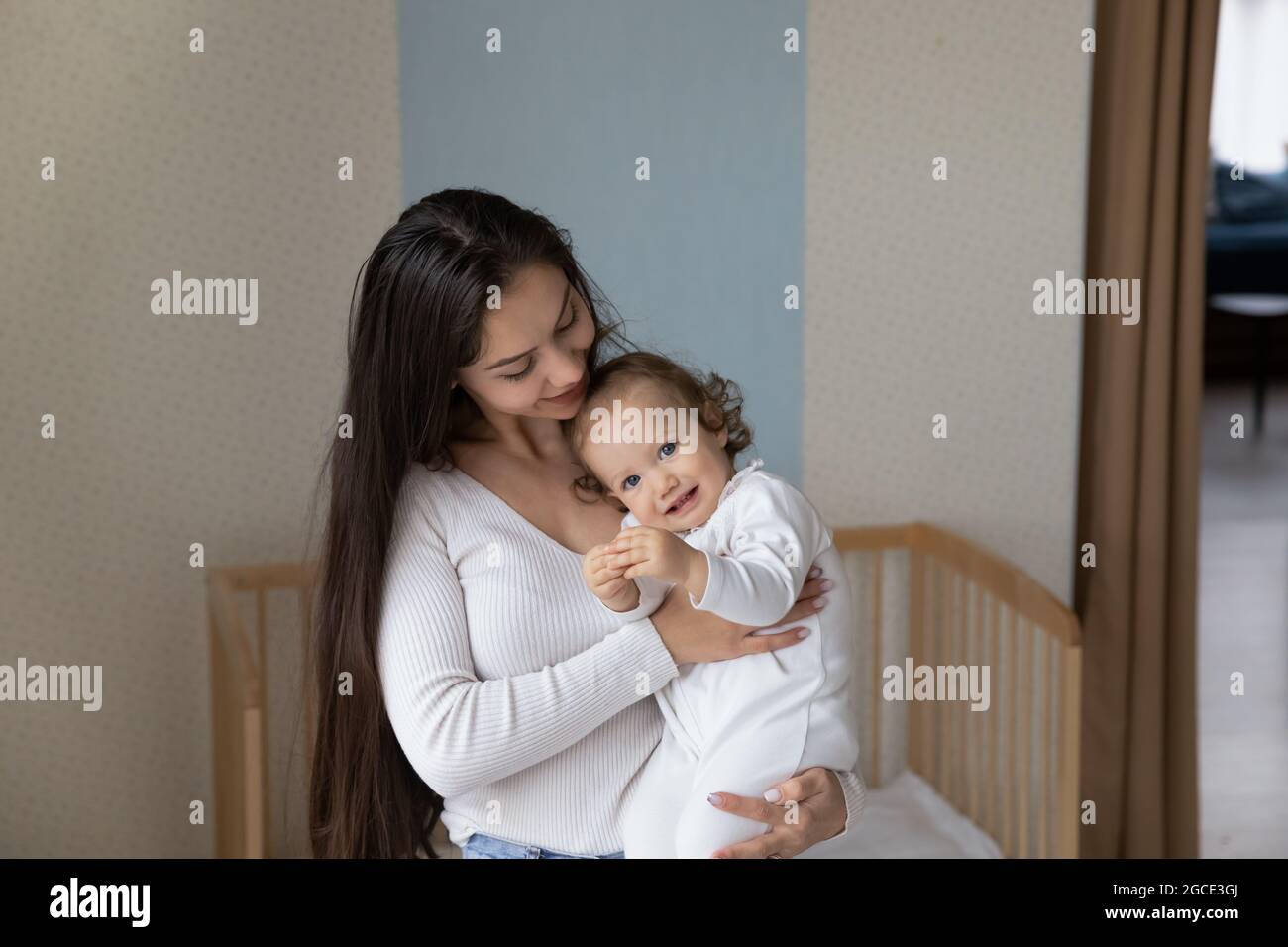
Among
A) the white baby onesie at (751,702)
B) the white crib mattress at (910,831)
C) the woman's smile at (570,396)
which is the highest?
the woman's smile at (570,396)

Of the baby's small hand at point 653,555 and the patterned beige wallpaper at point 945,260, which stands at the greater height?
the patterned beige wallpaper at point 945,260

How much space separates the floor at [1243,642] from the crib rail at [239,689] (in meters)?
1.71

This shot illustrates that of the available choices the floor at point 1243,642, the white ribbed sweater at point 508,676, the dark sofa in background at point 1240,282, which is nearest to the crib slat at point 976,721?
the floor at point 1243,642

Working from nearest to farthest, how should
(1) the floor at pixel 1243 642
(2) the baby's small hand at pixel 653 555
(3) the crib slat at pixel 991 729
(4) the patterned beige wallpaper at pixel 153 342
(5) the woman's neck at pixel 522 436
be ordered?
(2) the baby's small hand at pixel 653 555
(5) the woman's neck at pixel 522 436
(4) the patterned beige wallpaper at pixel 153 342
(3) the crib slat at pixel 991 729
(1) the floor at pixel 1243 642

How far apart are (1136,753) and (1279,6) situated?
4.69m

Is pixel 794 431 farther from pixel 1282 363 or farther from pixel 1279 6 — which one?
pixel 1279 6

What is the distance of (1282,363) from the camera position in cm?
577

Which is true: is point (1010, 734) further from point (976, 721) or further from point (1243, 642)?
point (1243, 642)

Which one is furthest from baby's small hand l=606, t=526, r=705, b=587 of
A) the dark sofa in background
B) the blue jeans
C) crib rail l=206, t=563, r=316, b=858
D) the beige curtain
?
the dark sofa in background

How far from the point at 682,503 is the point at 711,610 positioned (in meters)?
0.15

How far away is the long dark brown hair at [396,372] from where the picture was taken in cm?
128

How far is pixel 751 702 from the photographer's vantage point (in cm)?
133

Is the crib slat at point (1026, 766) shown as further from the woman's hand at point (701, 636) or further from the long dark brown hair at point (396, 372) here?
the long dark brown hair at point (396, 372)
